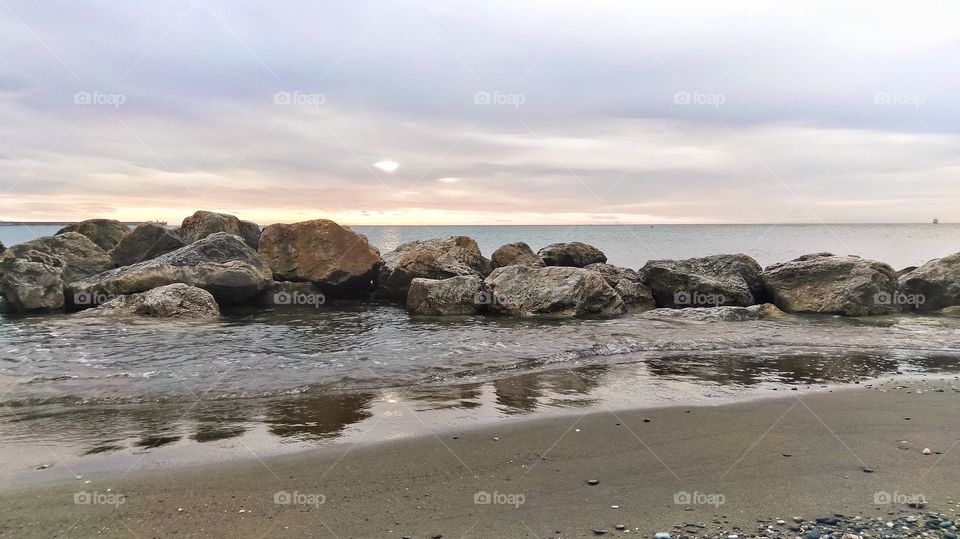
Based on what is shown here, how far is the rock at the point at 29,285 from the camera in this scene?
50.8 ft

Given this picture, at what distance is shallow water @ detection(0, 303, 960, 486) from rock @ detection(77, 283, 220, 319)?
2.93 ft

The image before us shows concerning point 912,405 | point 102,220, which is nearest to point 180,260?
point 102,220

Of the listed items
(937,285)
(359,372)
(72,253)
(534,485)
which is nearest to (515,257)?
(359,372)

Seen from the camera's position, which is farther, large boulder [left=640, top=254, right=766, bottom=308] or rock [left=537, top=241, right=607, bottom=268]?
rock [left=537, top=241, right=607, bottom=268]

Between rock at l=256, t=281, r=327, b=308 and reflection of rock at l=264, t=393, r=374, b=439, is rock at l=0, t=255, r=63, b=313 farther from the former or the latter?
reflection of rock at l=264, t=393, r=374, b=439

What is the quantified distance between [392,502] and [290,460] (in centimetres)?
144

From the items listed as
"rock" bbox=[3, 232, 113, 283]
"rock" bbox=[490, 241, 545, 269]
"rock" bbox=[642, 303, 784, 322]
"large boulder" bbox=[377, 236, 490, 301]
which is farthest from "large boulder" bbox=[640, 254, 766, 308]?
"rock" bbox=[3, 232, 113, 283]

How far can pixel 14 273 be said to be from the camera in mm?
15844

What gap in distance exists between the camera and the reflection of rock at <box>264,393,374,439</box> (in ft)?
21.1

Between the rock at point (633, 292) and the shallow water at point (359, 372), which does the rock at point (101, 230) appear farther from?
the rock at point (633, 292)

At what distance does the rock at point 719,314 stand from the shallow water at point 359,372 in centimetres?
51

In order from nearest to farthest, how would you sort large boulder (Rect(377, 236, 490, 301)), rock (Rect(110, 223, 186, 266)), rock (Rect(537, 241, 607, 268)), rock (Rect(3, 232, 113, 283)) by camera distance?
rock (Rect(3, 232, 113, 283)) < large boulder (Rect(377, 236, 490, 301)) < rock (Rect(110, 223, 186, 266)) < rock (Rect(537, 241, 607, 268))

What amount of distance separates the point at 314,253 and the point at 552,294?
8.41 m

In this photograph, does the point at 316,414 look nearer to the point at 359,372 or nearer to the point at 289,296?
the point at 359,372
